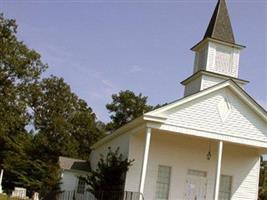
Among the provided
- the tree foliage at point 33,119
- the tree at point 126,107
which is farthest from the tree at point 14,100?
the tree at point 126,107

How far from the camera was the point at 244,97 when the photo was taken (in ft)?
82.7

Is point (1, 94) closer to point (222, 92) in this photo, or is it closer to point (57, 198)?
point (57, 198)

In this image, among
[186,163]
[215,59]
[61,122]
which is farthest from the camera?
[61,122]

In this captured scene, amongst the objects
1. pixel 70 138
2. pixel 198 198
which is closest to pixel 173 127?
pixel 198 198

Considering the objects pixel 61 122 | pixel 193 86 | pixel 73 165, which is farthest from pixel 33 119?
pixel 193 86

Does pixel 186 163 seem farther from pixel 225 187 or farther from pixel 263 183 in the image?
pixel 263 183

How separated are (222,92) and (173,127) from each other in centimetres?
362

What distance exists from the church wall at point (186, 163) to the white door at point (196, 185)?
203 mm

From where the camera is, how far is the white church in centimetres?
2392

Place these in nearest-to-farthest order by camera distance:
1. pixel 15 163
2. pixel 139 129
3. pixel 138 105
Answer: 1. pixel 139 129
2. pixel 15 163
3. pixel 138 105

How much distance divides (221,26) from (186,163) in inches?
365

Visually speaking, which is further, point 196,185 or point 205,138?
point 196,185

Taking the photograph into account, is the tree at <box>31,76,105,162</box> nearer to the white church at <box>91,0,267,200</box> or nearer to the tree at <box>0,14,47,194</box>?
the tree at <box>0,14,47,194</box>

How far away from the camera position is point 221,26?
99.4 ft
